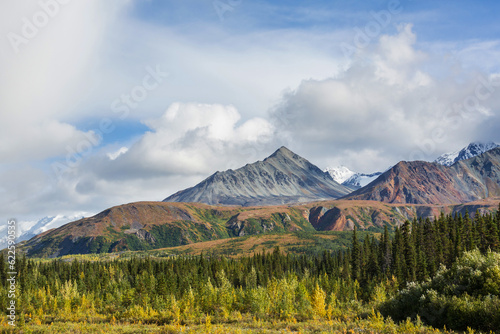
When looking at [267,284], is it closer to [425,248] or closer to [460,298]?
[425,248]

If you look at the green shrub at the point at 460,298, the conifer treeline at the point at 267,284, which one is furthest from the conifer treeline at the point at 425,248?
the green shrub at the point at 460,298

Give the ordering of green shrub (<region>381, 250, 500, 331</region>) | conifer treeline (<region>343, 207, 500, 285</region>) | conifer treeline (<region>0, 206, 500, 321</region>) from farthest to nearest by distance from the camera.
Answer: conifer treeline (<region>343, 207, 500, 285</region>), conifer treeline (<region>0, 206, 500, 321</region>), green shrub (<region>381, 250, 500, 331</region>)

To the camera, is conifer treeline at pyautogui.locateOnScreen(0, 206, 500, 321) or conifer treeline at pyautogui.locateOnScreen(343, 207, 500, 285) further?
conifer treeline at pyautogui.locateOnScreen(343, 207, 500, 285)

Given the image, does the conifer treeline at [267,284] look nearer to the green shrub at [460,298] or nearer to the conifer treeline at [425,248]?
the conifer treeline at [425,248]

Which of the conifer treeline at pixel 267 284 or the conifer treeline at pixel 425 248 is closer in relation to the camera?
the conifer treeline at pixel 267 284

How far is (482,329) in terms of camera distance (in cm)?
3691

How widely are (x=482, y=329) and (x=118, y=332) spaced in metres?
42.3

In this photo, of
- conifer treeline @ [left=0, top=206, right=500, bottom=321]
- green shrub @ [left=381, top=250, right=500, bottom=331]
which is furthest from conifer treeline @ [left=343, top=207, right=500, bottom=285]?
green shrub @ [left=381, top=250, right=500, bottom=331]

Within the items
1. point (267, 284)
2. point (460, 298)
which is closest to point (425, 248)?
point (267, 284)

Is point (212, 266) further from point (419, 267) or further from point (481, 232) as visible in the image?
point (481, 232)

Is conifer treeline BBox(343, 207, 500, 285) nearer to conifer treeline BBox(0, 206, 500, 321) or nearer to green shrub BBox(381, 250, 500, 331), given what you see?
conifer treeline BBox(0, 206, 500, 321)

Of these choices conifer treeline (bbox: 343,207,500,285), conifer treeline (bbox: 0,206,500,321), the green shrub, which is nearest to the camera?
the green shrub

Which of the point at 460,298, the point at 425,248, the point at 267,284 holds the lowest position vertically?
the point at 267,284

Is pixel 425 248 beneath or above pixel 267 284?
above
